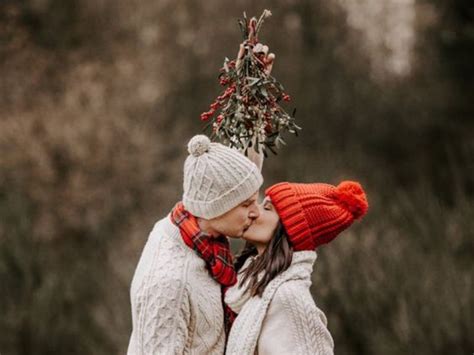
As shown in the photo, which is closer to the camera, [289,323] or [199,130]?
[289,323]

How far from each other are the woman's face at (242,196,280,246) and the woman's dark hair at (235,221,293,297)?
0.06 feet

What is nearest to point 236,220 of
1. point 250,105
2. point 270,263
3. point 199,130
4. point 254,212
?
point 254,212

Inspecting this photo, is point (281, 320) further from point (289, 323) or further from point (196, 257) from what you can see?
point (196, 257)

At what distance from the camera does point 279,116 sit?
3762mm

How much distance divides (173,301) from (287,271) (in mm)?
411

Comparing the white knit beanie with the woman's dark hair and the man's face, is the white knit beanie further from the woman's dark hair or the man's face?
the woman's dark hair

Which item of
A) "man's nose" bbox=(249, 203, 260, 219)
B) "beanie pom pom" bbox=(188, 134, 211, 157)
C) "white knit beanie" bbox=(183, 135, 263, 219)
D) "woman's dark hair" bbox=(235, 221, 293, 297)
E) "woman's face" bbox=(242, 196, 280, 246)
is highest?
"beanie pom pom" bbox=(188, 134, 211, 157)

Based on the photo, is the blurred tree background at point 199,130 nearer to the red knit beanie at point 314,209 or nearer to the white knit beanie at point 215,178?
the red knit beanie at point 314,209

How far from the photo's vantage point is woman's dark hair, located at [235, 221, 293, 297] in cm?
353

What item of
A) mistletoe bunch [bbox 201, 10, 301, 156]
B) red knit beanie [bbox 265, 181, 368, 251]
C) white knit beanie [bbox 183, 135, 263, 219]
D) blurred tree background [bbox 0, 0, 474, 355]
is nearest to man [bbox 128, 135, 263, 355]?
white knit beanie [bbox 183, 135, 263, 219]

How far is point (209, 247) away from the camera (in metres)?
3.50

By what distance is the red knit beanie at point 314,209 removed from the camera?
3.55m

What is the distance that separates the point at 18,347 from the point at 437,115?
4.34 meters

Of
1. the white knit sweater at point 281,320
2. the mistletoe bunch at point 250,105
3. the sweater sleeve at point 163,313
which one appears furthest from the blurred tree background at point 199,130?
the sweater sleeve at point 163,313
